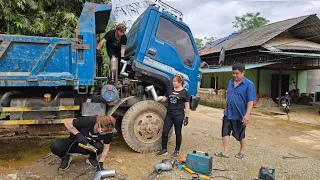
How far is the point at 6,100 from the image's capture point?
13.3 feet

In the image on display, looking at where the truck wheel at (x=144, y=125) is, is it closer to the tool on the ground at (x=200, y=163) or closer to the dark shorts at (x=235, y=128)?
the tool on the ground at (x=200, y=163)

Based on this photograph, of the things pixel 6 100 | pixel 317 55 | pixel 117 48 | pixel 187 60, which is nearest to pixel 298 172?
pixel 187 60

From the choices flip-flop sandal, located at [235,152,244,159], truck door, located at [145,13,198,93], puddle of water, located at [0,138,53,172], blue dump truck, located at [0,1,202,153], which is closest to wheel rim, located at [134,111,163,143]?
blue dump truck, located at [0,1,202,153]

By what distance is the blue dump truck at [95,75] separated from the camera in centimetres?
386

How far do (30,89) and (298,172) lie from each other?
14.4 ft

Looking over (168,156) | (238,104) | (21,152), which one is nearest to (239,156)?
(238,104)

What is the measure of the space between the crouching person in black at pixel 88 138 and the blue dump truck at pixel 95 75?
1.87ft

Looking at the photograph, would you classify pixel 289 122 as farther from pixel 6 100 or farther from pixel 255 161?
pixel 6 100

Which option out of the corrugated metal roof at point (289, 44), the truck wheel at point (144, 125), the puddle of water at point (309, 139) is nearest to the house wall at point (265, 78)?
the corrugated metal roof at point (289, 44)

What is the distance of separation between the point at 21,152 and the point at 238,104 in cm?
381

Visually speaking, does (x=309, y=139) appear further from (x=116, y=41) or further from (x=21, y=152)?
(x=21, y=152)

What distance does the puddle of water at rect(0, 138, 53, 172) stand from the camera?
4.11 metres

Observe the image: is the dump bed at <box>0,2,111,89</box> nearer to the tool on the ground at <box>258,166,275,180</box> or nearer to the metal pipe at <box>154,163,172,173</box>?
the metal pipe at <box>154,163,172,173</box>

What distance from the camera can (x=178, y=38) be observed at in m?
4.96
